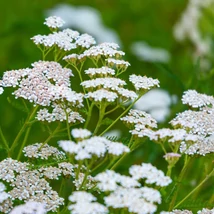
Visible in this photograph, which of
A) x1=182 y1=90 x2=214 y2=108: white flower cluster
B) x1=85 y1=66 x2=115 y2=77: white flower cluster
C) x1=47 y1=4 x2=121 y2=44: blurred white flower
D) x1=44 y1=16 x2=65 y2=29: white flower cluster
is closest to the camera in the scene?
x1=85 y1=66 x2=115 y2=77: white flower cluster

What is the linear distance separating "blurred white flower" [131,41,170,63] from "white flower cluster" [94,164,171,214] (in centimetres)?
375

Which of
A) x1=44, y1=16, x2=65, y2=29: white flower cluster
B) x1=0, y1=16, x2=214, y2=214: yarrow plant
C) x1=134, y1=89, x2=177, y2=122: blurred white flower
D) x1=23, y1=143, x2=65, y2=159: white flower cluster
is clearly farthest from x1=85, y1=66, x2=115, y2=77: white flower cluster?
x1=134, y1=89, x2=177, y2=122: blurred white flower

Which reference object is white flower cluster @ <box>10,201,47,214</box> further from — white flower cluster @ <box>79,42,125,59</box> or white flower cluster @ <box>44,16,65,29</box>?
white flower cluster @ <box>44,16,65,29</box>

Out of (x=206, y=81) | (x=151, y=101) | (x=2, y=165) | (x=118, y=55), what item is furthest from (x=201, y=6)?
(x=2, y=165)

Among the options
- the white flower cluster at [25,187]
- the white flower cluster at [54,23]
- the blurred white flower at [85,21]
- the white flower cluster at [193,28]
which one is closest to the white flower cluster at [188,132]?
the white flower cluster at [25,187]

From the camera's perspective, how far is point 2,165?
168cm

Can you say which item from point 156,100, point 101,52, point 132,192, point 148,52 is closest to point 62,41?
point 101,52

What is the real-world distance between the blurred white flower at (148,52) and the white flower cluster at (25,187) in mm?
3595

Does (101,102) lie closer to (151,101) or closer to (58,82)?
(58,82)

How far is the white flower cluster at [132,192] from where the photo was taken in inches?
55.4

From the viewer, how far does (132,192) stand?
4.68 ft

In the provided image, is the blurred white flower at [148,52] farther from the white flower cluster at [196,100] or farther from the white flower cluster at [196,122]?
the white flower cluster at [196,122]

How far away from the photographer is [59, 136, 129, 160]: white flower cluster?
4.87 ft

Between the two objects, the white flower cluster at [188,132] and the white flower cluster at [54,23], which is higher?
the white flower cluster at [54,23]
